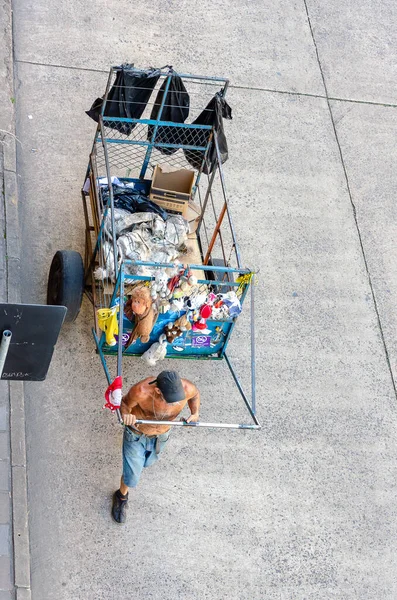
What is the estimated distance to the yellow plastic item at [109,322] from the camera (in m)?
5.91

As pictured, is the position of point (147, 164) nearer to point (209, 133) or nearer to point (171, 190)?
point (171, 190)

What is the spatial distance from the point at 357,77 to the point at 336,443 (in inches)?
230

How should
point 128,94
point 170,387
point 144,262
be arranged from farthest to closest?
point 128,94, point 144,262, point 170,387

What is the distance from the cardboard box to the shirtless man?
2.20 metres

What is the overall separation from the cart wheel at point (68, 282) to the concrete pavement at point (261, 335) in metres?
0.46

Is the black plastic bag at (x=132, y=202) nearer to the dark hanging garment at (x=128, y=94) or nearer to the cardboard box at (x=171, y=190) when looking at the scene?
the cardboard box at (x=171, y=190)

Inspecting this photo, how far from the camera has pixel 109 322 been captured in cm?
597

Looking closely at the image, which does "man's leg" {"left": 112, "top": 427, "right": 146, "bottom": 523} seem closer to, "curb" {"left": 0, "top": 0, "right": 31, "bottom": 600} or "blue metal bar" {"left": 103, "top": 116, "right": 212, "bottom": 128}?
"curb" {"left": 0, "top": 0, "right": 31, "bottom": 600}

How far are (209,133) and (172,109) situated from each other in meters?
0.48

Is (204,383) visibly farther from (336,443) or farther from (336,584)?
(336,584)

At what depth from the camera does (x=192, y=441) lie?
6.64m

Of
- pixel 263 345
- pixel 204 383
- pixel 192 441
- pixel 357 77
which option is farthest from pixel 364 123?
pixel 192 441

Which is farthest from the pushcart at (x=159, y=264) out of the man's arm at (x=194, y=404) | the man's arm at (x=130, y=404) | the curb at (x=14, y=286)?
the curb at (x=14, y=286)

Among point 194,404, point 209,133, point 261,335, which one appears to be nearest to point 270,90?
point 209,133
